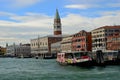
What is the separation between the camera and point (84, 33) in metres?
91.7

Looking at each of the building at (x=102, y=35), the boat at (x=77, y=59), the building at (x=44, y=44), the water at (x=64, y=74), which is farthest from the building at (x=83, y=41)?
the water at (x=64, y=74)

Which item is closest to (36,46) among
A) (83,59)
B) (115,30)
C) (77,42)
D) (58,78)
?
(77,42)

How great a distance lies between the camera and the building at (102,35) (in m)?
83.4

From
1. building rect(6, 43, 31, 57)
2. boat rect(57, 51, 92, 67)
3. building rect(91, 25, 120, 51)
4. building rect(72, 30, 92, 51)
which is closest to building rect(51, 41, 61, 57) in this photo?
building rect(72, 30, 92, 51)

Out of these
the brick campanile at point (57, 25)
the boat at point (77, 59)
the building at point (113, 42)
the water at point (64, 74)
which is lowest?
the water at point (64, 74)

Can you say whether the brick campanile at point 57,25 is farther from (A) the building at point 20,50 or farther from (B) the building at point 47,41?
(A) the building at point 20,50

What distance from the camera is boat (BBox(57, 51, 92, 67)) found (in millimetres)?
41688

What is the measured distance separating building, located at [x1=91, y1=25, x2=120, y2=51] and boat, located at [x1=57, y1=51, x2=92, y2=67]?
3351 cm

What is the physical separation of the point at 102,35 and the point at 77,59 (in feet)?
138

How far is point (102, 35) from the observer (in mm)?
84312

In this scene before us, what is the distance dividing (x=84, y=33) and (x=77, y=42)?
6.13 metres

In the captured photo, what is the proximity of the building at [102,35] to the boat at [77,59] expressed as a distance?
33512 mm

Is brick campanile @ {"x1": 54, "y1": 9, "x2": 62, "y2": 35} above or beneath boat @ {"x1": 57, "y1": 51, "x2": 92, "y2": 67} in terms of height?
above

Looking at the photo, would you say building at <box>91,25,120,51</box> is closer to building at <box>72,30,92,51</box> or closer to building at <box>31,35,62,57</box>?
building at <box>72,30,92,51</box>
